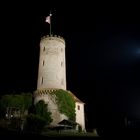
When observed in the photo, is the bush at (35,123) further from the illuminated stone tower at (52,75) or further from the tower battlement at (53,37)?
the tower battlement at (53,37)

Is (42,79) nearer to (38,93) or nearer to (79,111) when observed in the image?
(38,93)

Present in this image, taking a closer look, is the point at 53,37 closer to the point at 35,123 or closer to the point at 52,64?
the point at 52,64

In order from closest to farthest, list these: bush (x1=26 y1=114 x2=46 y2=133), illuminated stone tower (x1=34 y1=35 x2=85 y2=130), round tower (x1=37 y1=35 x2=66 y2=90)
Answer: bush (x1=26 y1=114 x2=46 y2=133)
illuminated stone tower (x1=34 y1=35 x2=85 y2=130)
round tower (x1=37 y1=35 x2=66 y2=90)

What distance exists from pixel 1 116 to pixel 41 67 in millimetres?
11703

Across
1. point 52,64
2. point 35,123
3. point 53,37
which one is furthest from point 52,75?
point 35,123

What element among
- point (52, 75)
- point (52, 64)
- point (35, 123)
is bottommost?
point (35, 123)

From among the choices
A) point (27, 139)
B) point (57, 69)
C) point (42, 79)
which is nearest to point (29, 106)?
point (42, 79)

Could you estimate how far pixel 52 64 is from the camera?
47875 millimetres

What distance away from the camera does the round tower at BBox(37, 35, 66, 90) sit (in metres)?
46.7

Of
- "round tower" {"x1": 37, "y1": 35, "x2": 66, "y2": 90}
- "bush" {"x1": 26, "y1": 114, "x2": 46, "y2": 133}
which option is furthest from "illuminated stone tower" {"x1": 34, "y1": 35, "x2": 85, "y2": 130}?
"bush" {"x1": 26, "y1": 114, "x2": 46, "y2": 133}

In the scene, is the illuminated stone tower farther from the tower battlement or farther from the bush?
the bush

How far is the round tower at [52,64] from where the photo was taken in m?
46.7

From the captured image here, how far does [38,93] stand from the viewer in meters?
45.4

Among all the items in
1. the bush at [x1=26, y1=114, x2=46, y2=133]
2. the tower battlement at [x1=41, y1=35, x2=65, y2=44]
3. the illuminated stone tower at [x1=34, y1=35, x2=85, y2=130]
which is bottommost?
the bush at [x1=26, y1=114, x2=46, y2=133]
